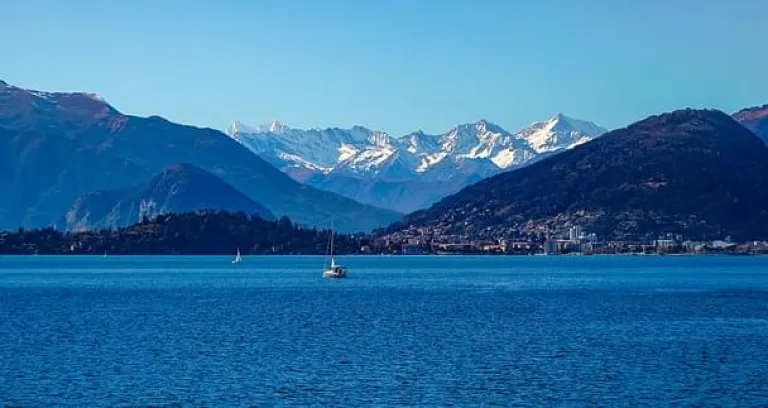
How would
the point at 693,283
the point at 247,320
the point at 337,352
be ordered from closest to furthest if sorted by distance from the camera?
1. the point at 337,352
2. the point at 247,320
3. the point at 693,283

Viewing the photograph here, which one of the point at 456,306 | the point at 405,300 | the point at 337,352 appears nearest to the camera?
the point at 337,352

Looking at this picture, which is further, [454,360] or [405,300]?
[405,300]

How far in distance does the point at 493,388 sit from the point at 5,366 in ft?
91.9

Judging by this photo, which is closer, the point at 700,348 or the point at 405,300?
the point at 700,348

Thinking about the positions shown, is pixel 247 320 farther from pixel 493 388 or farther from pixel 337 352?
pixel 493 388

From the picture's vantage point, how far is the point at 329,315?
118688 millimetres

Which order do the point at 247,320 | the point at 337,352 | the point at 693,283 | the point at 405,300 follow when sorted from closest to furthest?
1. the point at 337,352
2. the point at 247,320
3. the point at 405,300
4. the point at 693,283

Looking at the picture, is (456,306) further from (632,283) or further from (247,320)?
(632,283)

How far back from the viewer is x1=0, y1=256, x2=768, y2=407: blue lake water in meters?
66.3

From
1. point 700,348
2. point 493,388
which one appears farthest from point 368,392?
point 700,348

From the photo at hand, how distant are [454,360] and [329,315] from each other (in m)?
39.9

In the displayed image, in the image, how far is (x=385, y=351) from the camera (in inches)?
3339

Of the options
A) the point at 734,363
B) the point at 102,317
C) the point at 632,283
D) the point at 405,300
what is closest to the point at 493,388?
the point at 734,363

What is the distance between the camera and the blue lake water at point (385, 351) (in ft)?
218
